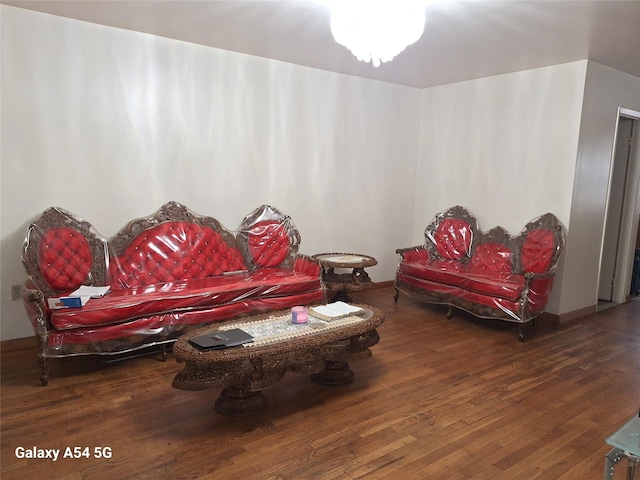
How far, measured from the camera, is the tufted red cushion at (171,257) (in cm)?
359

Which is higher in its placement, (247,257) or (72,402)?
(247,257)

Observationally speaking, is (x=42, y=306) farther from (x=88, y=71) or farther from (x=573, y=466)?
(x=573, y=466)

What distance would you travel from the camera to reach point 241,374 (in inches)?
93.9

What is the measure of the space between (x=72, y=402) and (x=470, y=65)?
14.6 feet

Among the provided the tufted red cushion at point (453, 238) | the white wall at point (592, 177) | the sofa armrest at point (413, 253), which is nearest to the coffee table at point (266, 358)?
the sofa armrest at point (413, 253)

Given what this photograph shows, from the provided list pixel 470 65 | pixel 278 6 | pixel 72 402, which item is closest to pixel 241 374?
pixel 72 402

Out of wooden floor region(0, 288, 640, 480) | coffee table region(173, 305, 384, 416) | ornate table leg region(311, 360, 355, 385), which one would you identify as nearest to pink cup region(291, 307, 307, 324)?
coffee table region(173, 305, 384, 416)

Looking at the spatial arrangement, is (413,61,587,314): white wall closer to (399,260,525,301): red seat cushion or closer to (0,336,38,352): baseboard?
(399,260,525,301): red seat cushion

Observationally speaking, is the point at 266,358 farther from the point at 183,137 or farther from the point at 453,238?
the point at 453,238

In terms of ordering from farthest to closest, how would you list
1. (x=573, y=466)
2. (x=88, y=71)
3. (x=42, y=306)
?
(x=88, y=71)
(x=42, y=306)
(x=573, y=466)

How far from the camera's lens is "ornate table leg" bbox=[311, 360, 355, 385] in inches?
115

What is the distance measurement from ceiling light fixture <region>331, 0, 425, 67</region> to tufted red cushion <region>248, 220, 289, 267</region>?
223cm

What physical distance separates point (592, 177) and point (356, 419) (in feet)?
11.8

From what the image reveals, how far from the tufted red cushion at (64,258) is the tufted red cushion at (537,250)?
12.9 ft
